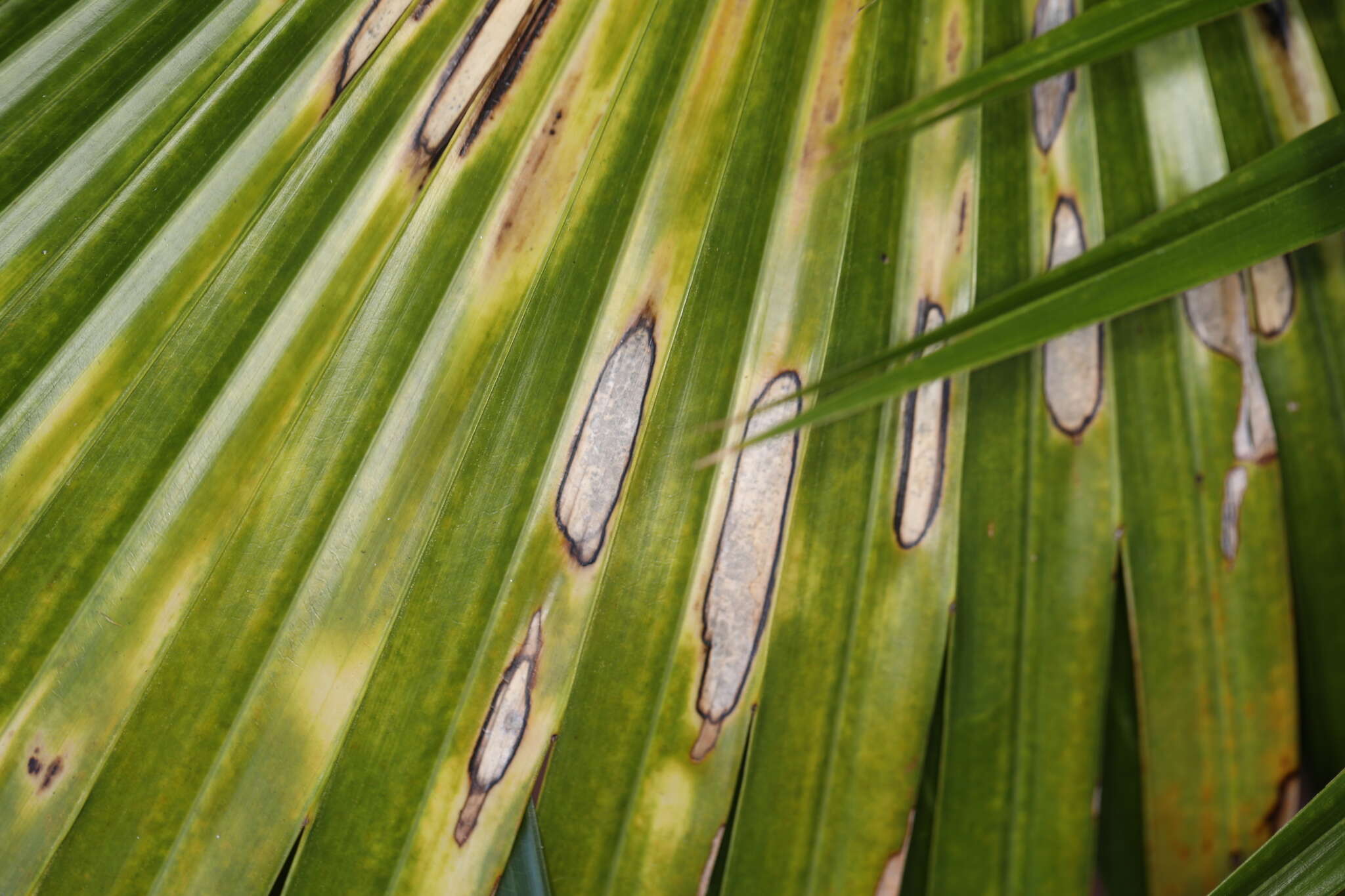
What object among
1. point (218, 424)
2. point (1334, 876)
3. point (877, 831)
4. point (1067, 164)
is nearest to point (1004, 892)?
point (877, 831)

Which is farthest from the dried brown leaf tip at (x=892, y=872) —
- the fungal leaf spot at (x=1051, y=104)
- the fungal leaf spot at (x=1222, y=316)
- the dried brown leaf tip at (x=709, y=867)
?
the fungal leaf spot at (x=1051, y=104)

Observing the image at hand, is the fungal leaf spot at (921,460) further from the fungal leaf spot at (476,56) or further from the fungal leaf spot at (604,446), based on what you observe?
the fungal leaf spot at (476,56)

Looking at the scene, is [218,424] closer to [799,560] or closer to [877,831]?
[799,560]

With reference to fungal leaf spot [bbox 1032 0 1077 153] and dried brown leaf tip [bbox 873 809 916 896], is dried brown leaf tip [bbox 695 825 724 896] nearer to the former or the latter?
dried brown leaf tip [bbox 873 809 916 896]

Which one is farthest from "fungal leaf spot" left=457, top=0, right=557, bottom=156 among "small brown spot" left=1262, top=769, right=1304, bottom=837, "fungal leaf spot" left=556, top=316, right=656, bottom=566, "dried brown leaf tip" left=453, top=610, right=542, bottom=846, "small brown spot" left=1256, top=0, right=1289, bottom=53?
"small brown spot" left=1262, top=769, right=1304, bottom=837

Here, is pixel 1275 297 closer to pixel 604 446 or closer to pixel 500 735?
pixel 604 446
